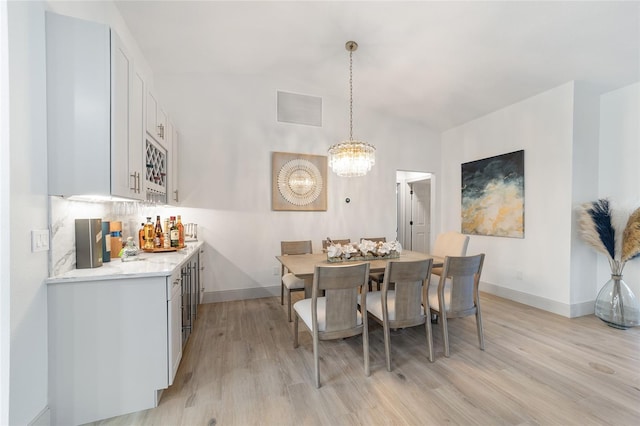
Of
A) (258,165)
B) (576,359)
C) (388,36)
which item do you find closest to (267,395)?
(576,359)

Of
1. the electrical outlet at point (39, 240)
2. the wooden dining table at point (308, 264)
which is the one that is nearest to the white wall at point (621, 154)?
the wooden dining table at point (308, 264)

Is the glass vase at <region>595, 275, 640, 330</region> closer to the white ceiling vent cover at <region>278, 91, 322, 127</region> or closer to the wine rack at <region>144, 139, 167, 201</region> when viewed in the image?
the white ceiling vent cover at <region>278, 91, 322, 127</region>

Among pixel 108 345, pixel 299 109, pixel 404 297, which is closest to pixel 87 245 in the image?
pixel 108 345

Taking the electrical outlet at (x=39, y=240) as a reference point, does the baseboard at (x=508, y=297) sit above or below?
below

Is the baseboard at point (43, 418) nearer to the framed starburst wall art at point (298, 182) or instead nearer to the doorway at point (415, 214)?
the framed starburst wall art at point (298, 182)

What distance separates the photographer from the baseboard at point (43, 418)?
56.5 inches

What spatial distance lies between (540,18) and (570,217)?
2.28m

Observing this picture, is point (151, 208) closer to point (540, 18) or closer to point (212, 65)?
point (212, 65)

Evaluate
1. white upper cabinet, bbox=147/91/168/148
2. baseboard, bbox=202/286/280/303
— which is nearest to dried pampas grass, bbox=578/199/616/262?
baseboard, bbox=202/286/280/303

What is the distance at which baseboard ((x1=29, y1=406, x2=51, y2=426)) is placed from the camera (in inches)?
56.5

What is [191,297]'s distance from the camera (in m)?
2.71

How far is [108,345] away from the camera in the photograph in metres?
1.63

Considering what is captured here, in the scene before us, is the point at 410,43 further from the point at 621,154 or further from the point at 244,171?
the point at 621,154

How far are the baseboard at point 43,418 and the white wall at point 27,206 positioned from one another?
0.02m
